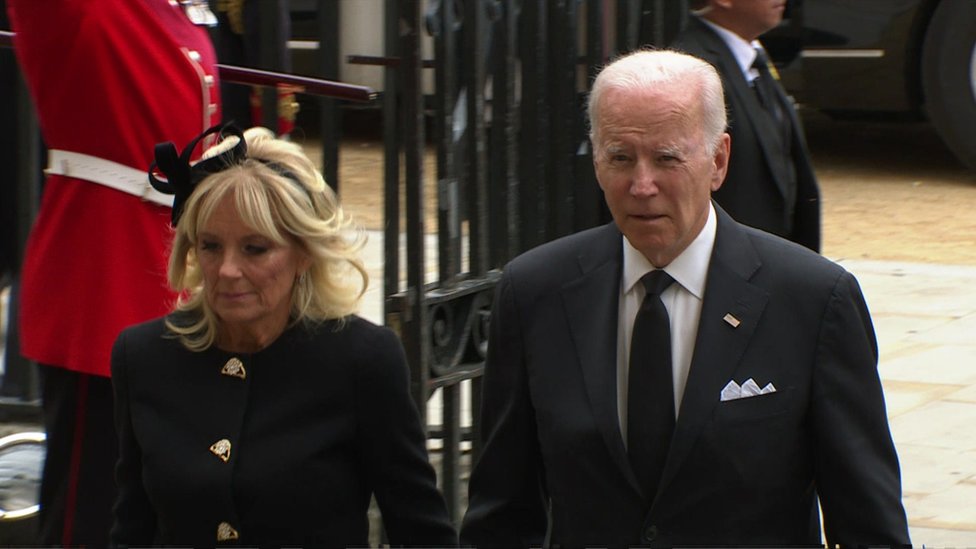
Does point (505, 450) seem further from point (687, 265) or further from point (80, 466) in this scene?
point (80, 466)

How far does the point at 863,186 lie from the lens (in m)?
11.7

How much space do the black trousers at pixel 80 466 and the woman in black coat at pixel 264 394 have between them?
613 millimetres

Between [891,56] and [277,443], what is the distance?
872cm

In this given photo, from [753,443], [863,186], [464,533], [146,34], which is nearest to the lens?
[753,443]

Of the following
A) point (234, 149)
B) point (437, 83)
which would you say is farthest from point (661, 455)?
point (437, 83)

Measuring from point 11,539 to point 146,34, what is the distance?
5.60 feet

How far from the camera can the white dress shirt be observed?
297 cm

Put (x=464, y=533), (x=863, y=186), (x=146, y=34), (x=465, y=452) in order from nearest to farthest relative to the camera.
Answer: (x=464, y=533) → (x=146, y=34) → (x=465, y=452) → (x=863, y=186)

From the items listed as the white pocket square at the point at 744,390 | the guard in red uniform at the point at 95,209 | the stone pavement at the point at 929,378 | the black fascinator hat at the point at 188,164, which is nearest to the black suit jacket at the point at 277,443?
the black fascinator hat at the point at 188,164

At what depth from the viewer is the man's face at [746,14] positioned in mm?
5203

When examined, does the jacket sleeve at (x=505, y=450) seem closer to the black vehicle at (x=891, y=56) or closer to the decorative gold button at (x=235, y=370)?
the decorative gold button at (x=235, y=370)

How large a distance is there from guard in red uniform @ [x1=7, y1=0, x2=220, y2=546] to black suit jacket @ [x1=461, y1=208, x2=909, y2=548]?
1099mm

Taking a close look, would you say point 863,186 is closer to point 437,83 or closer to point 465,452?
point 465,452

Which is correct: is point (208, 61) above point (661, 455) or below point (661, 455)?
above
